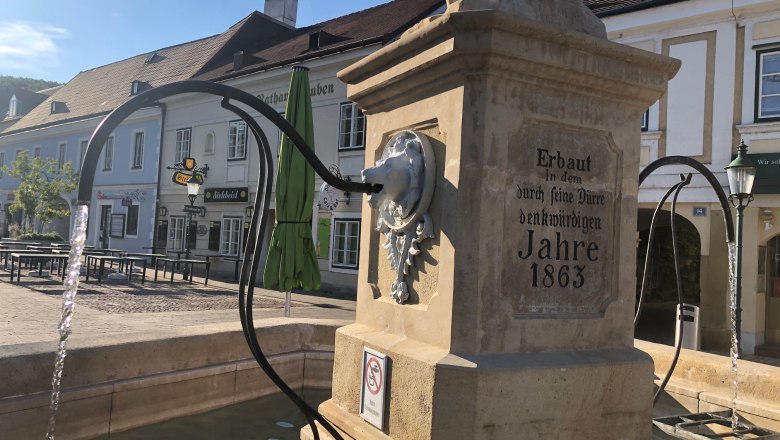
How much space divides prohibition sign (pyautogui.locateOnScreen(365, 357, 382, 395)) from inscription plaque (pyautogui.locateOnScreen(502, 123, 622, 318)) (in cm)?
58

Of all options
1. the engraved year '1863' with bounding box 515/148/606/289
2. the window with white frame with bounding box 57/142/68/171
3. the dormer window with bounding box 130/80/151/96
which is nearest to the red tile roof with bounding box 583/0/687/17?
the engraved year '1863' with bounding box 515/148/606/289

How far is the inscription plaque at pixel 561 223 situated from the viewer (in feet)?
7.20

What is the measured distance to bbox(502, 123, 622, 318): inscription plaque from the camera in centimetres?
220

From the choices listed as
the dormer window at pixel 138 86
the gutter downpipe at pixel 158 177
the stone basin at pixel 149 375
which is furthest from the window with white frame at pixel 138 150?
the stone basin at pixel 149 375

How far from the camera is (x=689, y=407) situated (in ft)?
12.6

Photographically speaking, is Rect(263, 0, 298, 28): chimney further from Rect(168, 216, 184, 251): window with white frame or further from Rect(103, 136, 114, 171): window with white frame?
Rect(168, 216, 184, 251): window with white frame

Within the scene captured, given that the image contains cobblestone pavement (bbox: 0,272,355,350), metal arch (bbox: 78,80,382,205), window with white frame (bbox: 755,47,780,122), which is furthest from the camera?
window with white frame (bbox: 755,47,780,122)

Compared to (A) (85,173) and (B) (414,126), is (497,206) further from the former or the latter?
(A) (85,173)

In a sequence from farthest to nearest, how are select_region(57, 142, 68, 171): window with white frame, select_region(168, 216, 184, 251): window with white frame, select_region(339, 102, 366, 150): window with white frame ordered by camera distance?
select_region(57, 142, 68, 171): window with white frame < select_region(168, 216, 184, 251): window with white frame < select_region(339, 102, 366, 150): window with white frame

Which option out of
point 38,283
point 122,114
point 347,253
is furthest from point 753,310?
point 38,283

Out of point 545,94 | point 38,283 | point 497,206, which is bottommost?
point 38,283

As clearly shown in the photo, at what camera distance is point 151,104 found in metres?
2.20

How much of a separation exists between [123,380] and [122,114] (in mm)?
2231

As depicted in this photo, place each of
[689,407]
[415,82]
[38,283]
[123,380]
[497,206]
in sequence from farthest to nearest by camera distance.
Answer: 1. [38,283]
2. [689,407]
3. [123,380]
4. [415,82]
5. [497,206]
